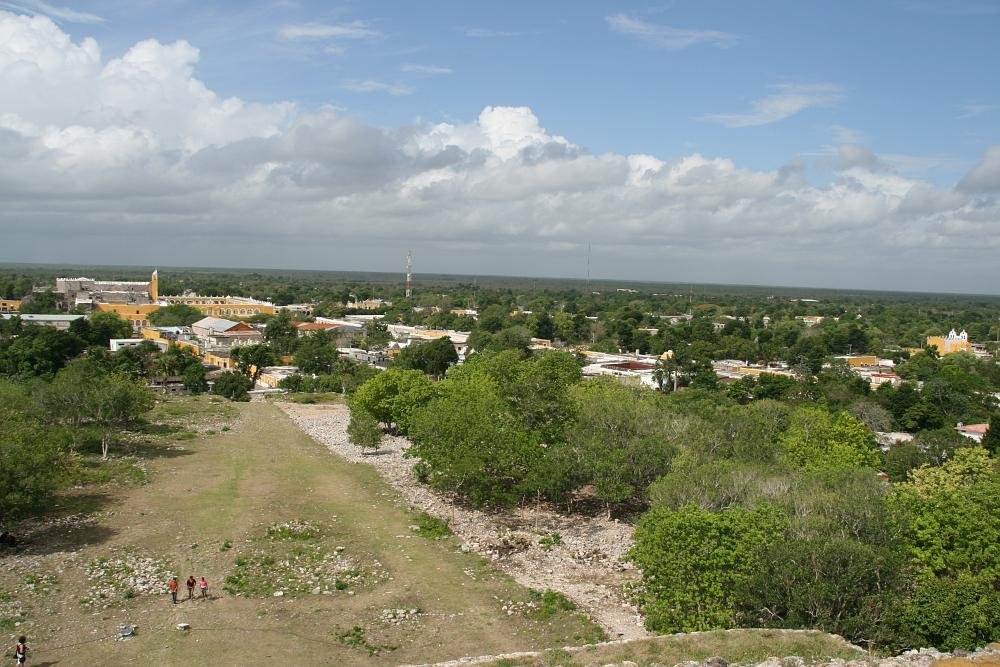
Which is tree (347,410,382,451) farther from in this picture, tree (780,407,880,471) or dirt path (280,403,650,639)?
tree (780,407,880,471)

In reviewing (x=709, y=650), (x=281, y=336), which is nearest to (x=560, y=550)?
(x=709, y=650)

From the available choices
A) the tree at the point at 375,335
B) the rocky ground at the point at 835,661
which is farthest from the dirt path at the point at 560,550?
the tree at the point at 375,335

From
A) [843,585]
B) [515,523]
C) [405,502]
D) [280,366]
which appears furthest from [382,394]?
[280,366]

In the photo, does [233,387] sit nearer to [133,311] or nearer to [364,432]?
[364,432]

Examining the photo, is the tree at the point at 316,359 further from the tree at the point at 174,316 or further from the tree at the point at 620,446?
the tree at the point at 620,446

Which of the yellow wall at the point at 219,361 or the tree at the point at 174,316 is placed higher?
the tree at the point at 174,316

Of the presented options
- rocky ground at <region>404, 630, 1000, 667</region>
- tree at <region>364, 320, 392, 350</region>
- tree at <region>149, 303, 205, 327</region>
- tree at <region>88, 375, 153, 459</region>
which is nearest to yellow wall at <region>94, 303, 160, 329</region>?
tree at <region>149, 303, 205, 327</region>
